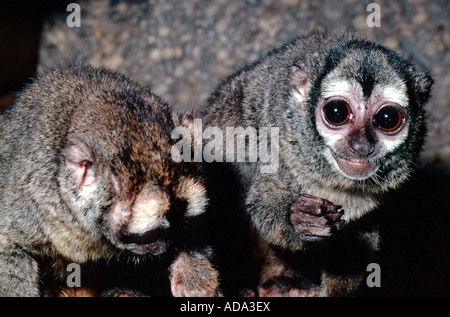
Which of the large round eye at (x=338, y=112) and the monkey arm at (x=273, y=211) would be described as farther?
the monkey arm at (x=273, y=211)

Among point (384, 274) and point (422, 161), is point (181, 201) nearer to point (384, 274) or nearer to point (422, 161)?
A: point (384, 274)

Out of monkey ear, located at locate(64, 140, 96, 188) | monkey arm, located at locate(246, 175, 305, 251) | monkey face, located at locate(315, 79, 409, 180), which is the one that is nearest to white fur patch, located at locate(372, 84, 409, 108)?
monkey face, located at locate(315, 79, 409, 180)

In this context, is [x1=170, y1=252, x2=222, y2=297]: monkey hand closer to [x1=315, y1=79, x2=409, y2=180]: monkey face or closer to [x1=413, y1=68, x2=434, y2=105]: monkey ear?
[x1=315, y1=79, x2=409, y2=180]: monkey face

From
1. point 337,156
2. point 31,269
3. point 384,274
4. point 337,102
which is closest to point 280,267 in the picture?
point 384,274

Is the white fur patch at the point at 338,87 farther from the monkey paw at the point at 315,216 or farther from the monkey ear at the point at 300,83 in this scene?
the monkey paw at the point at 315,216

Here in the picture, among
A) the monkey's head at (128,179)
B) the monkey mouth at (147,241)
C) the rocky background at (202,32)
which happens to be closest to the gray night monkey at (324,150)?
the monkey's head at (128,179)

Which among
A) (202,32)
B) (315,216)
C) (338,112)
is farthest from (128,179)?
(202,32)
